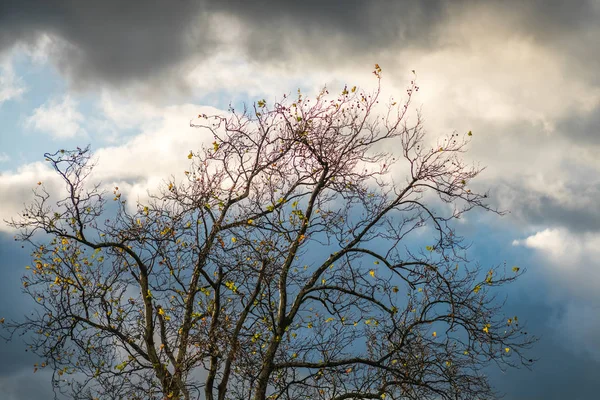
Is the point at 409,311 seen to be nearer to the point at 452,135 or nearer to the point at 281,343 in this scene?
the point at 281,343

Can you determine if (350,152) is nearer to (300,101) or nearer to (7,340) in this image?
(300,101)

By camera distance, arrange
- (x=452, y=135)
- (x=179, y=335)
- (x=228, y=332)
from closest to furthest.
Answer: (x=228, y=332) → (x=179, y=335) → (x=452, y=135)

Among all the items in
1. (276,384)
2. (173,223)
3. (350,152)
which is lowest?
(276,384)

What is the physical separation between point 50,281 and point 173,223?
380 cm

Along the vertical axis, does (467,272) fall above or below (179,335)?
above

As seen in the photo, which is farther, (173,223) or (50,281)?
(50,281)

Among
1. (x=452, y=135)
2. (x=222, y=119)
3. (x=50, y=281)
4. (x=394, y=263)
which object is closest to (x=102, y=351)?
(x=50, y=281)

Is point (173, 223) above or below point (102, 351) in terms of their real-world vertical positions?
above

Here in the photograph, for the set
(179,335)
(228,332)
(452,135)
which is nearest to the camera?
(228,332)

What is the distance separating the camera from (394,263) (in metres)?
14.0

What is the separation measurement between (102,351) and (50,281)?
2.19 m

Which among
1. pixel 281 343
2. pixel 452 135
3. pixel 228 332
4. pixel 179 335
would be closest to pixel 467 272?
pixel 452 135

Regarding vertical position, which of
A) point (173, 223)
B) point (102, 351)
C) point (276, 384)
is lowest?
point (276, 384)

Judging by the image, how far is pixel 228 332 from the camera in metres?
12.4
